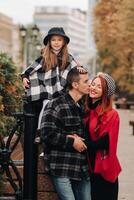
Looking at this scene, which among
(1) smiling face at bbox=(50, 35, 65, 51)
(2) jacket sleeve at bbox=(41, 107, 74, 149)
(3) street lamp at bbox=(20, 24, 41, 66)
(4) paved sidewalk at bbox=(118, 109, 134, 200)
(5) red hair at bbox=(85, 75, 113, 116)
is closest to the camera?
(2) jacket sleeve at bbox=(41, 107, 74, 149)

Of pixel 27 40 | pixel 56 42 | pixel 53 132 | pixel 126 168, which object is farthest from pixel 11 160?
pixel 27 40

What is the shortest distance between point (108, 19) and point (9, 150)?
3985cm

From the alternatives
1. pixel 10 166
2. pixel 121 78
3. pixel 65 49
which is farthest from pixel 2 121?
pixel 121 78

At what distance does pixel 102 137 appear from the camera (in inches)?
206

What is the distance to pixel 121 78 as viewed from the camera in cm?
4866

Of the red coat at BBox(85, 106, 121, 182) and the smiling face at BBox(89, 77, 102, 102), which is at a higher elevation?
the smiling face at BBox(89, 77, 102, 102)

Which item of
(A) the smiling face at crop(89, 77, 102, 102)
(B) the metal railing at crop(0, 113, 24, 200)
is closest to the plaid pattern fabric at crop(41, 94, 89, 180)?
(A) the smiling face at crop(89, 77, 102, 102)

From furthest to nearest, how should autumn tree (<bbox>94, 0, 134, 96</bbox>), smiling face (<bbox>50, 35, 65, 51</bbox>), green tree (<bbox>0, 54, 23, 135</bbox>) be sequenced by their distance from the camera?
autumn tree (<bbox>94, 0, 134, 96</bbox>)
green tree (<bbox>0, 54, 23, 135</bbox>)
smiling face (<bbox>50, 35, 65, 51</bbox>)

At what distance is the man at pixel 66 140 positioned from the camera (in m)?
5.04

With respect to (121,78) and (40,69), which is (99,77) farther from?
(121,78)

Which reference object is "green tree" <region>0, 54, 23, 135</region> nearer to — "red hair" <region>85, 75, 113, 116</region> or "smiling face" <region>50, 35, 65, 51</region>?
"smiling face" <region>50, 35, 65, 51</region>

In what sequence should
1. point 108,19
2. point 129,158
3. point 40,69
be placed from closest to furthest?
point 40,69, point 129,158, point 108,19

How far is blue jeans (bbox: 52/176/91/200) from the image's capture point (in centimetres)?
511

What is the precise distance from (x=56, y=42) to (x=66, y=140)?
45.6 inches
